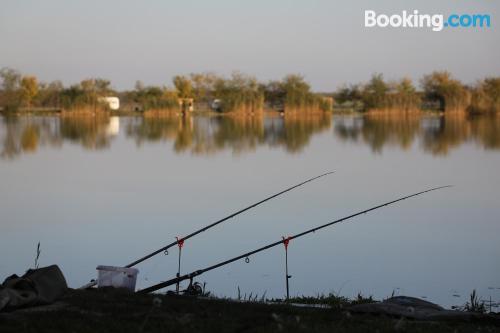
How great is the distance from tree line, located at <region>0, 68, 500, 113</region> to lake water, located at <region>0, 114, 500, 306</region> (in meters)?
29.8

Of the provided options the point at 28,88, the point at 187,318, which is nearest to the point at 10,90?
the point at 28,88

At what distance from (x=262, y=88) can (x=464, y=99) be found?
44.3ft

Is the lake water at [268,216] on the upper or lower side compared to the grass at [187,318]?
lower

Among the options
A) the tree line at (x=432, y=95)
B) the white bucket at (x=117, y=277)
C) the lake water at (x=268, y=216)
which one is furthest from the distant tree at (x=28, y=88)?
the white bucket at (x=117, y=277)

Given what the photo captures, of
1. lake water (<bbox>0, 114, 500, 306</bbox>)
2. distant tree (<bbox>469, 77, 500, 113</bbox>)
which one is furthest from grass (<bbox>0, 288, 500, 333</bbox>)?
distant tree (<bbox>469, 77, 500, 113</bbox>)

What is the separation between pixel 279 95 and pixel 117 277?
50868 millimetres

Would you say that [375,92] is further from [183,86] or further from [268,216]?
[268,216]

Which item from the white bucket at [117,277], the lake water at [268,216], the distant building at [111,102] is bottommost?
the lake water at [268,216]

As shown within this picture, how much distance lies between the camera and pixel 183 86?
204 ft

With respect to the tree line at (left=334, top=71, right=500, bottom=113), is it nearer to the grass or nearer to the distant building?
the distant building

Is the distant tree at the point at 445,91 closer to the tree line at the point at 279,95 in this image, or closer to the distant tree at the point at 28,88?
the tree line at the point at 279,95

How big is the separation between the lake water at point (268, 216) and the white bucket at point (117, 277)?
1.54 metres

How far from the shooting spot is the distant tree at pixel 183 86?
61.9 m

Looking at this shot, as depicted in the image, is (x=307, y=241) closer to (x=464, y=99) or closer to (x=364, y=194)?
(x=364, y=194)
